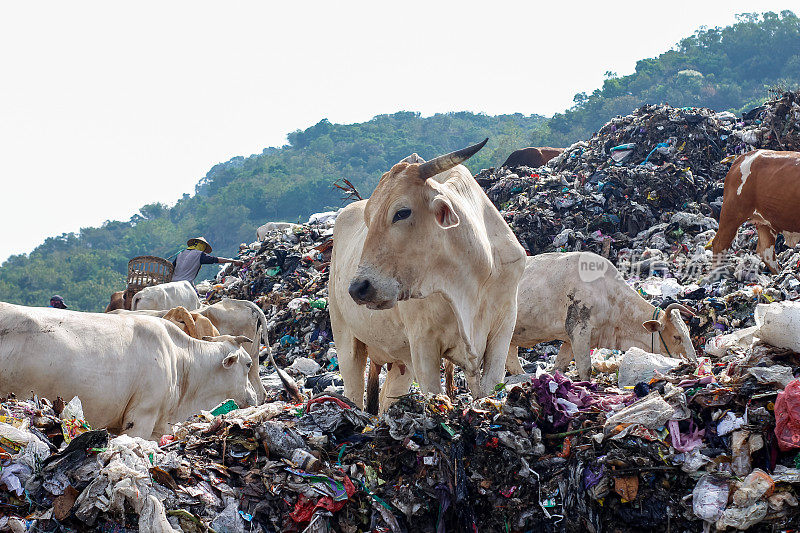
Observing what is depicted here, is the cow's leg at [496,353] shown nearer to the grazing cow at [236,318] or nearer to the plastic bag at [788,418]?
the plastic bag at [788,418]

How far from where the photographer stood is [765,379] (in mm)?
3996

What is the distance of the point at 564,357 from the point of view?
8828 mm

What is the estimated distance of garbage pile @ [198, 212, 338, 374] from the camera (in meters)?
11.3

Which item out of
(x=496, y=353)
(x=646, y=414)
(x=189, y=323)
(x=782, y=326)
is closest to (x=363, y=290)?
(x=496, y=353)

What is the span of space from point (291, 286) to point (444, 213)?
31.1 ft

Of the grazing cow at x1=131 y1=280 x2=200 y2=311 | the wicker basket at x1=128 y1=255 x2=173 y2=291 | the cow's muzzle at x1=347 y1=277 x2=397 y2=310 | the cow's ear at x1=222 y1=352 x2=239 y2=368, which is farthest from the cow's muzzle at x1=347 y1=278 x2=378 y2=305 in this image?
the wicker basket at x1=128 y1=255 x2=173 y2=291

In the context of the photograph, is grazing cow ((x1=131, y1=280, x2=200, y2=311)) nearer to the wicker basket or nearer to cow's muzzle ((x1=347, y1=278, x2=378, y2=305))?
the wicker basket

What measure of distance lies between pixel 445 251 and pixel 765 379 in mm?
1798

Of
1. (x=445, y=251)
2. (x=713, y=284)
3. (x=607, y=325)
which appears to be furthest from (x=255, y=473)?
(x=713, y=284)

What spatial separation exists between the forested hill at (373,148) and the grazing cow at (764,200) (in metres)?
38.6

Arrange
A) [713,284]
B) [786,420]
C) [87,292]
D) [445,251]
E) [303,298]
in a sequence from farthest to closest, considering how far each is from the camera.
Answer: [87,292]
[303,298]
[713,284]
[445,251]
[786,420]

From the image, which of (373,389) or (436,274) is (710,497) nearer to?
(436,274)

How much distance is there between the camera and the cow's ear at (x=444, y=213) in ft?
14.3

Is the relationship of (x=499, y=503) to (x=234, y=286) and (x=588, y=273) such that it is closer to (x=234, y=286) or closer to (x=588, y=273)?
(x=588, y=273)
